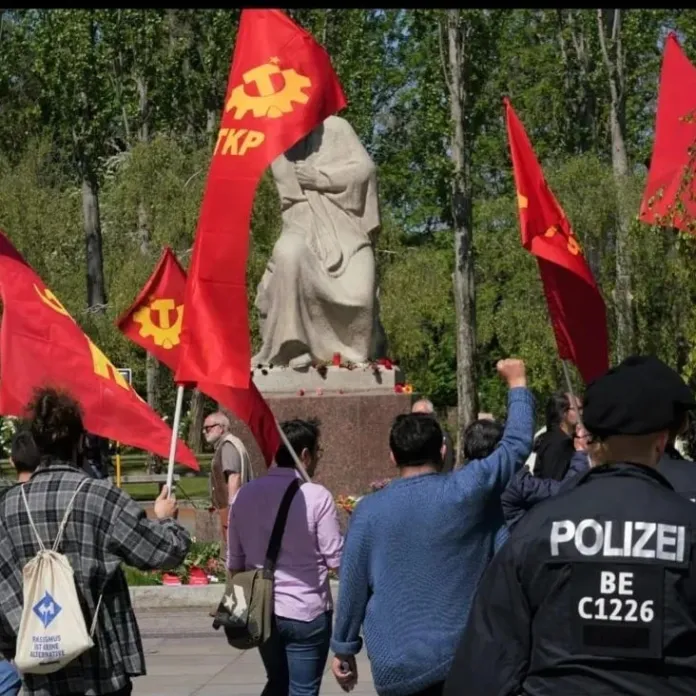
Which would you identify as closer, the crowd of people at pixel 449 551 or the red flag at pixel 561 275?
the crowd of people at pixel 449 551

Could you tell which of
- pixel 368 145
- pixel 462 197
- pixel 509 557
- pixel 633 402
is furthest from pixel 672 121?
pixel 368 145

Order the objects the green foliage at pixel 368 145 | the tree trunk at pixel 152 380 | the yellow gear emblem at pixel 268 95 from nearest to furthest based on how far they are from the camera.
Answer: the yellow gear emblem at pixel 268 95 < the green foliage at pixel 368 145 < the tree trunk at pixel 152 380

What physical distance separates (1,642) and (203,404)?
119 feet

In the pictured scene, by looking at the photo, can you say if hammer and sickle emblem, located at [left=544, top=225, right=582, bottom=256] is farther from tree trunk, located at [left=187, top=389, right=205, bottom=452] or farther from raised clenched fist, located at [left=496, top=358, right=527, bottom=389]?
tree trunk, located at [left=187, top=389, right=205, bottom=452]

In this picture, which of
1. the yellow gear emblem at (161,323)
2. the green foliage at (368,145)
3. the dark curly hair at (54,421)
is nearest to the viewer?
the dark curly hair at (54,421)

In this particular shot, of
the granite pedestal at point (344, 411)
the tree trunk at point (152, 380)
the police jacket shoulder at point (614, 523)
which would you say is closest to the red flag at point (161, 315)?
the granite pedestal at point (344, 411)

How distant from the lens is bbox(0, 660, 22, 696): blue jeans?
7.69 meters

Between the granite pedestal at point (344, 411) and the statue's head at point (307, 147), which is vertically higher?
the statue's head at point (307, 147)

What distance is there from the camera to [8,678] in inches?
303

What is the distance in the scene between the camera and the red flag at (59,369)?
898cm

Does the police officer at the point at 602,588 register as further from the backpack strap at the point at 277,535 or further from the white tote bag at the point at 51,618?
the backpack strap at the point at 277,535

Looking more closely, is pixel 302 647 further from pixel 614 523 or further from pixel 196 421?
pixel 196 421

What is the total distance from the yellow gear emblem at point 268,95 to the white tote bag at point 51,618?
12.7 feet

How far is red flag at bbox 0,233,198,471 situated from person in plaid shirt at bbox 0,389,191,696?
195 centimetres
